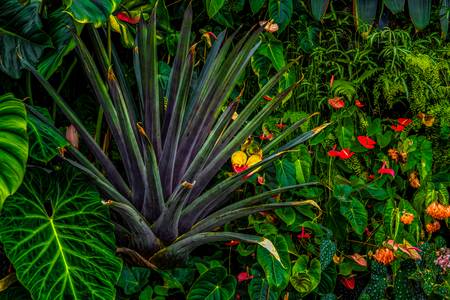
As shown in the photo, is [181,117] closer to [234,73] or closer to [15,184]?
[234,73]

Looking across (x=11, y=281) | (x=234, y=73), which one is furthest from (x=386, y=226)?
(x=11, y=281)

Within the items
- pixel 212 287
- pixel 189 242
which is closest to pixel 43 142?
pixel 189 242

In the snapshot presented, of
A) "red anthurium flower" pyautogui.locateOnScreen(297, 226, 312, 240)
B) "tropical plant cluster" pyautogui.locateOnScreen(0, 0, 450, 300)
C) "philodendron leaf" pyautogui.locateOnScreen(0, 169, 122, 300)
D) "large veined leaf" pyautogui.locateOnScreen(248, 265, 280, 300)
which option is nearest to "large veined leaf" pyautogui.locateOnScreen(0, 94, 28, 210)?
"tropical plant cluster" pyautogui.locateOnScreen(0, 0, 450, 300)

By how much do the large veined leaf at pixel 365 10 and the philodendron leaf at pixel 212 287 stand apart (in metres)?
1.33

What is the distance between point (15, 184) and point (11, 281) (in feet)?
1.49

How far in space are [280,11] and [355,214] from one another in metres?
0.86

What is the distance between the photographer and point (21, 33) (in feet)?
5.65

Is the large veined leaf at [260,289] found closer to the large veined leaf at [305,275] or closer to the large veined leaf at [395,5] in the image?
the large veined leaf at [305,275]

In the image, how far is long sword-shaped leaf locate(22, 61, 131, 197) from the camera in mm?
1655

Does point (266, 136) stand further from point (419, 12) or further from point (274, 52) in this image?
point (419, 12)

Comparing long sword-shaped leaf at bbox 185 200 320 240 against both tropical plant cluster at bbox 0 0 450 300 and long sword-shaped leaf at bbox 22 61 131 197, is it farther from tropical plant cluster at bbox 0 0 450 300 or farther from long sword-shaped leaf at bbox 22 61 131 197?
long sword-shaped leaf at bbox 22 61 131 197

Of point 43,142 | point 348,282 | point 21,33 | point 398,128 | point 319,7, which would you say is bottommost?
point 348,282

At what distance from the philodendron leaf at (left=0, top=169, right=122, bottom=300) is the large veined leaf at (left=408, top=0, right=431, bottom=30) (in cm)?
165

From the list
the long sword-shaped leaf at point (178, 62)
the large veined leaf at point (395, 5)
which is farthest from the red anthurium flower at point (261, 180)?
the large veined leaf at point (395, 5)
